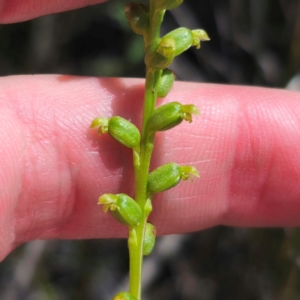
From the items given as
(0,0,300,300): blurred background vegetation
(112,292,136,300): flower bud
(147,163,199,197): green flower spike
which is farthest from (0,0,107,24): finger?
(0,0,300,300): blurred background vegetation

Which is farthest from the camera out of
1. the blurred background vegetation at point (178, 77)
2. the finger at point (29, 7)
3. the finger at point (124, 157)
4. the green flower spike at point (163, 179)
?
the blurred background vegetation at point (178, 77)

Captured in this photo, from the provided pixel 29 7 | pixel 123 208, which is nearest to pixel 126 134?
pixel 123 208

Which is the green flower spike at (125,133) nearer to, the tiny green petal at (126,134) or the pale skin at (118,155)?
the tiny green petal at (126,134)

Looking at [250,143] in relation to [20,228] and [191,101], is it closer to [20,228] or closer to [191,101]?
[191,101]

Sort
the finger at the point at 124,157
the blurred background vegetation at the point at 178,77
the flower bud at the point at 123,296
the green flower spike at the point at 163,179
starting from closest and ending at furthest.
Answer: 1. the flower bud at the point at 123,296
2. the green flower spike at the point at 163,179
3. the finger at the point at 124,157
4. the blurred background vegetation at the point at 178,77

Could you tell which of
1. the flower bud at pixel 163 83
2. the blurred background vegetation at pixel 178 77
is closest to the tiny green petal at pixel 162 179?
the flower bud at pixel 163 83

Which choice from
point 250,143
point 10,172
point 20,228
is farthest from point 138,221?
point 250,143

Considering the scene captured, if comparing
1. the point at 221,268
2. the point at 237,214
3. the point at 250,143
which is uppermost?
the point at 250,143
